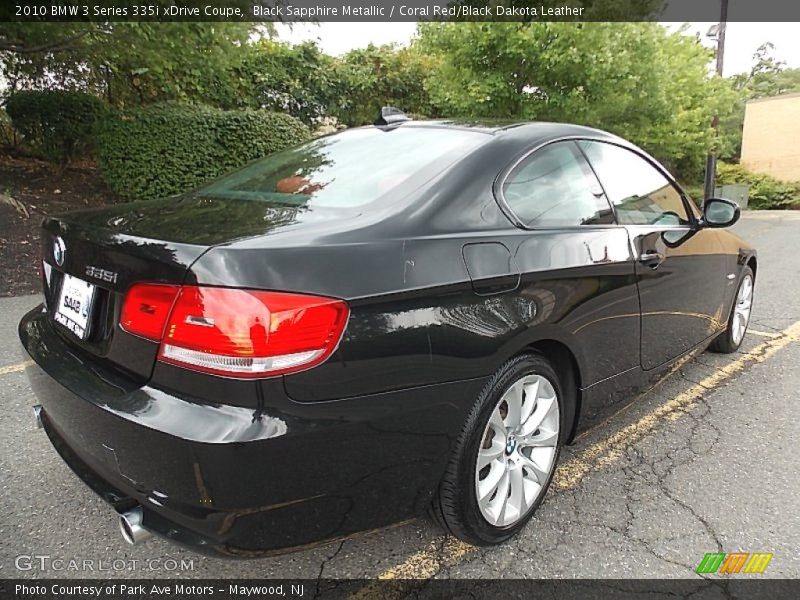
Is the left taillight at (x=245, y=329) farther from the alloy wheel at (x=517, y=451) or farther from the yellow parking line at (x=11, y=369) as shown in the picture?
the yellow parking line at (x=11, y=369)

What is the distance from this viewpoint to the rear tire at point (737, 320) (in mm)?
4062

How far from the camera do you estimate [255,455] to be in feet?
4.80

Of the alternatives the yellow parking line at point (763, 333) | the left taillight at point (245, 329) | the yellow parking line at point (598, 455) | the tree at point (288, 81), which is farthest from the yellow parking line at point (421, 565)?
the tree at point (288, 81)

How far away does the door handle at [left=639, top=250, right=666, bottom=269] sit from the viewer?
2.67m

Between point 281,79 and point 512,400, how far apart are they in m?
9.74

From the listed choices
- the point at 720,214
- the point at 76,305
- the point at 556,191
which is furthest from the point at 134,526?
the point at 720,214

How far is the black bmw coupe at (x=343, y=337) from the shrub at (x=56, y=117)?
7.58 metres

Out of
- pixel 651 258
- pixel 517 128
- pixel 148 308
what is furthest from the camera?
pixel 651 258

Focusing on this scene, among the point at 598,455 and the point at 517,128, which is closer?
the point at 517,128

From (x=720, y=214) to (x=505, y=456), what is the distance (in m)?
2.08

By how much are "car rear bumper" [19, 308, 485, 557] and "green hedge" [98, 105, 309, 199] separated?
20.7 feet

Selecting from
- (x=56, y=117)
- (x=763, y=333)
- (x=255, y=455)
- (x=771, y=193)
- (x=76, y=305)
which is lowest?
(x=771, y=193)

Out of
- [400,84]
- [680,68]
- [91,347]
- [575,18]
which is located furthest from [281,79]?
[91,347]

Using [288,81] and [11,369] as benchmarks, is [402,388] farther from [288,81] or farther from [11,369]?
[288,81]
